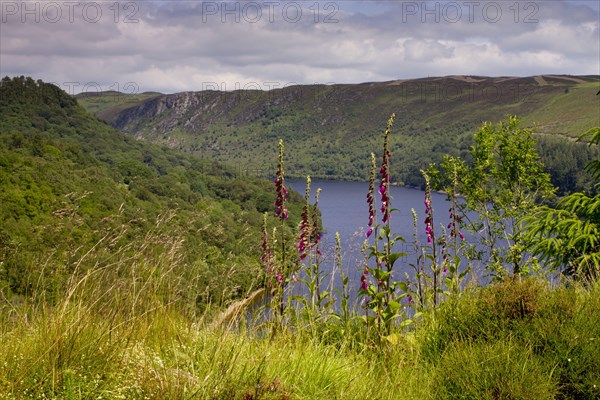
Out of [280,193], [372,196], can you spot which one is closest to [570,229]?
[372,196]

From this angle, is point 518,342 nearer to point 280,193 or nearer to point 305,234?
point 305,234

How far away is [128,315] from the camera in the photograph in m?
4.42

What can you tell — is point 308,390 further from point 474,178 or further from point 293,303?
point 474,178

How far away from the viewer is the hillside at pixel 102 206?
5.29 m

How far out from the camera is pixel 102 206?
59.3 metres

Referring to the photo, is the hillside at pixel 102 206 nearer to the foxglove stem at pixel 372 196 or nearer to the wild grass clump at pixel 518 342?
the foxglove stem at pixel 372 196

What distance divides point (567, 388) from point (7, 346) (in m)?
4.13

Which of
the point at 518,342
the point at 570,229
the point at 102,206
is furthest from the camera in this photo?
Answer: the point at 102,206

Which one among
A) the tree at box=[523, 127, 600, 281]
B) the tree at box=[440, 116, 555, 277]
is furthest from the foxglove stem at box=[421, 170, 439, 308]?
the tree at box=[440, 116, 555, 277]

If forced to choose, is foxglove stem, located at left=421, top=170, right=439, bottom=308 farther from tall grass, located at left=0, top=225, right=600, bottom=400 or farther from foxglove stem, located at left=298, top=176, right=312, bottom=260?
foxglove stem, located at left=298, top=176, right=312, bottom=260

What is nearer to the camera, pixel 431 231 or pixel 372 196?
pixel 372 196

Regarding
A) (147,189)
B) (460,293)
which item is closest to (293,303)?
(460,293)

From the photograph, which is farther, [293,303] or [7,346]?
[293,303]

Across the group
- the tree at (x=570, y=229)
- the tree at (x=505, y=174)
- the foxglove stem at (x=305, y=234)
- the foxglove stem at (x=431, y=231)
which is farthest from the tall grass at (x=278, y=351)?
the tree at (x=505, y=174)
